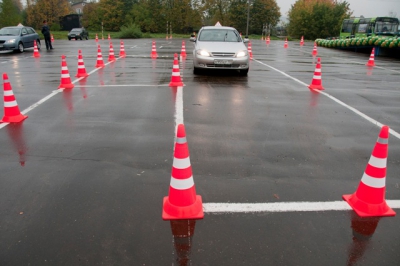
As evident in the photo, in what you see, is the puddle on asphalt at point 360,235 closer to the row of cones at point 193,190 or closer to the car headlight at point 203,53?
the row of cones at point 193,190

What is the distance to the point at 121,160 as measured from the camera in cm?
480

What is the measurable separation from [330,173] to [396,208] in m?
0.96

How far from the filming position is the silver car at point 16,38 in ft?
69.0

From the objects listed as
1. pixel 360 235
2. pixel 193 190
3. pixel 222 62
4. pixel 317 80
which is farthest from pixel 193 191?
pixel 222 62

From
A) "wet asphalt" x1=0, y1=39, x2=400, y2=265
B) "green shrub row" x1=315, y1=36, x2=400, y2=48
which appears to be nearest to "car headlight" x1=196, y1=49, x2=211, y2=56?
"wet asphalt" x1=0, y1=39, x2=400, y2=265

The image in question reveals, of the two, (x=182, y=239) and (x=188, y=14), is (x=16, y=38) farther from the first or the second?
(x=188, y=14)

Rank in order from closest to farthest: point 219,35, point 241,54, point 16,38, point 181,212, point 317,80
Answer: point 181,212 < point 317,80 < point 241,54 < point 219,35 < point 16,38

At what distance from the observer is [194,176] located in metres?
4.32

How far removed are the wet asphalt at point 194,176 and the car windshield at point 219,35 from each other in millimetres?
4589

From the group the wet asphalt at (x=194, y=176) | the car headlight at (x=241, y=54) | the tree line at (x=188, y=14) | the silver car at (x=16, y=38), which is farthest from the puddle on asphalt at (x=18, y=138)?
the tree line at (x=188, y=14)

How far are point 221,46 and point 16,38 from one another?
1584 cm

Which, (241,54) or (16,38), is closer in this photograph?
(241,54)

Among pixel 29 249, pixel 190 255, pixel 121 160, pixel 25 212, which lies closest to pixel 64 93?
pixel 121 160

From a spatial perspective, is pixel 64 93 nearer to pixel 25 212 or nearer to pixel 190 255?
pixel 25 212
